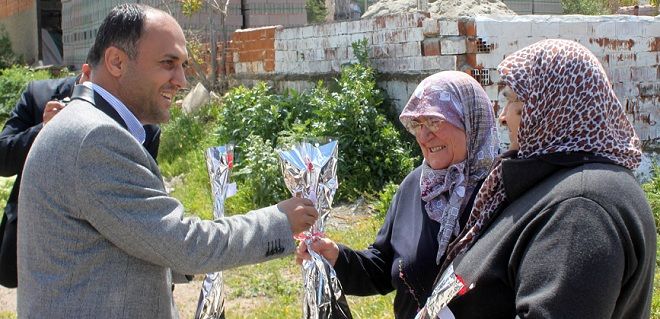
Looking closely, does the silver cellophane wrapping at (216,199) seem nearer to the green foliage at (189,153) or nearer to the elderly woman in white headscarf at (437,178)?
the elderly woman in white headscarf at (437,178)

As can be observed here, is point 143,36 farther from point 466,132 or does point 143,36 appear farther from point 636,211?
point 636,211

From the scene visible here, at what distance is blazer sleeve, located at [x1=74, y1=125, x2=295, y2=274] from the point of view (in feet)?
6.07

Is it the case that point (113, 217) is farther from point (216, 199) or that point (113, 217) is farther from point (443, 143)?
point (443, 143)

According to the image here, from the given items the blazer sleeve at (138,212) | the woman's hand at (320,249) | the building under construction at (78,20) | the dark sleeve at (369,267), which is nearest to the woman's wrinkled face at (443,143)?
the dark sleeve at (369,267)

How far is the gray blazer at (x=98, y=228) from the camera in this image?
1.86m

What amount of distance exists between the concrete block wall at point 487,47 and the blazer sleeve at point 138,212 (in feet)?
15.4

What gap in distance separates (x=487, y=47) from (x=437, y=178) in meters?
4.18

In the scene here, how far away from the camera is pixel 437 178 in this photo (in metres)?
2.54

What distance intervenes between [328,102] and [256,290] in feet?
8.35

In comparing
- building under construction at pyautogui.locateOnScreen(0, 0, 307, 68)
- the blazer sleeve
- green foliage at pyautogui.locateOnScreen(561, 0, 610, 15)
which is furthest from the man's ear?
green foliage at pyautogui.locateOnScreen(561, 0, 610, 15)

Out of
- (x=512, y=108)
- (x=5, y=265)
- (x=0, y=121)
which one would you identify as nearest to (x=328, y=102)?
(x=5, y=265)

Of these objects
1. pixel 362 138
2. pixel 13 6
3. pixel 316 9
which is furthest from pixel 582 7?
pixel 13 6

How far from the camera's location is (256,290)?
5133 millimetres

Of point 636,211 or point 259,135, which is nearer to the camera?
point 636,211
